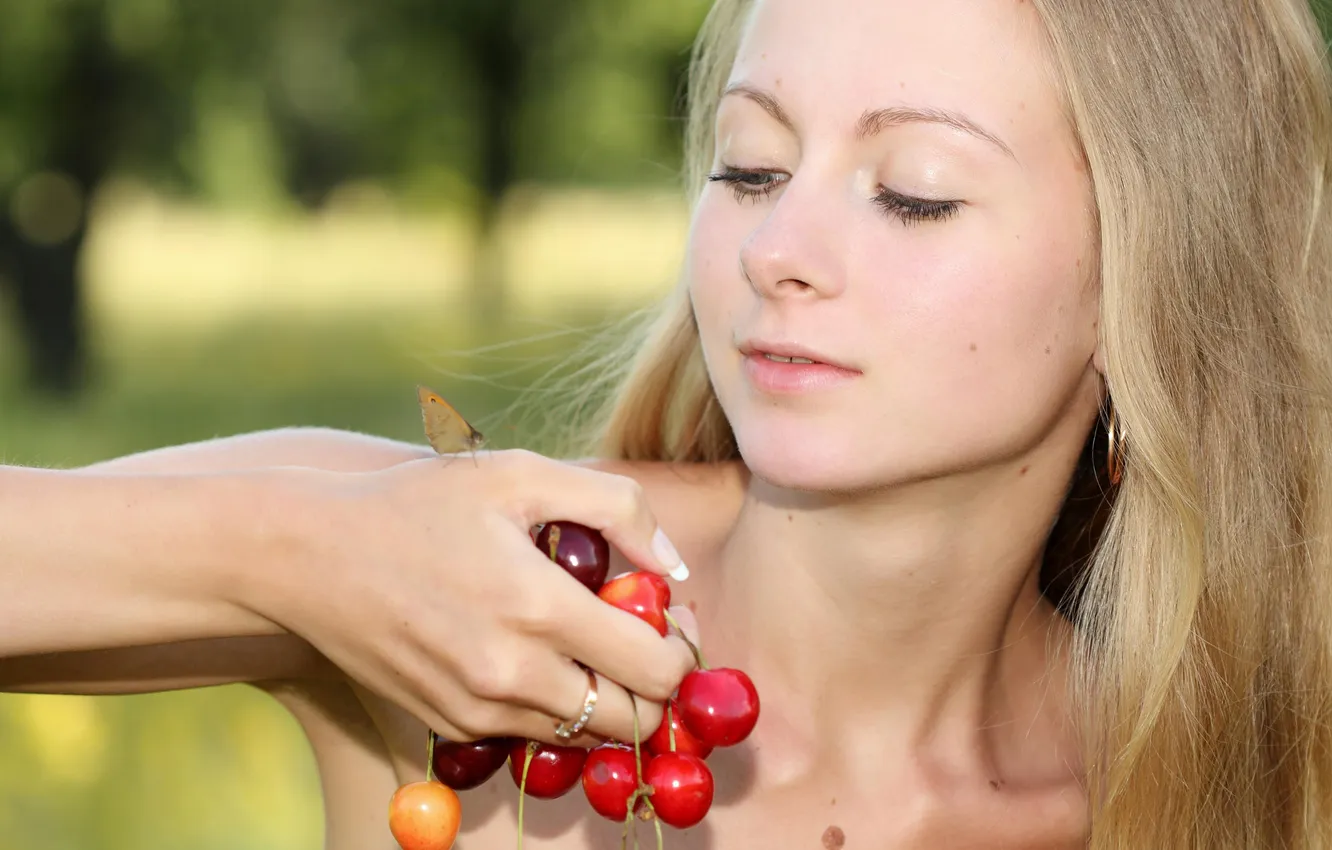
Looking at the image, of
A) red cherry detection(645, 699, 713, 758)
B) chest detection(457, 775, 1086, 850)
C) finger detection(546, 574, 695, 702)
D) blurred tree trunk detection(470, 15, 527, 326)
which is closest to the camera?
finger detection(546, 574, 695, 702)

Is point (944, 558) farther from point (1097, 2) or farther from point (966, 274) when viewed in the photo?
point (1097, 2)

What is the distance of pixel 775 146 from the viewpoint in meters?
2.30

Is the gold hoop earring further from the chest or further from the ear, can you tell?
the chest

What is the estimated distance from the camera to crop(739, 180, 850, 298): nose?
2.15m

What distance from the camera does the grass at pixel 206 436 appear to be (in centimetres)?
455

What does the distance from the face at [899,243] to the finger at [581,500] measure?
522 mm

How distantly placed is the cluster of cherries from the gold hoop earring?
996 millimetres

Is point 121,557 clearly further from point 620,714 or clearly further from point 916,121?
point 916,121

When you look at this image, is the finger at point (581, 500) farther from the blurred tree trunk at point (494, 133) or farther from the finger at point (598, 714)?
the blurred tree trunk at point (494, 133)

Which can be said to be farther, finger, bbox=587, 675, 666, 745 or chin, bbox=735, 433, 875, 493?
chin, bbox=735, 433, 875, 493

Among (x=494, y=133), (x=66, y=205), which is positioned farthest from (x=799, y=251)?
(x=494, y=133)

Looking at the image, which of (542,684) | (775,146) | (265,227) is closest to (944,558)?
(775,146)

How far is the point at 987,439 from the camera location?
2.29 metres

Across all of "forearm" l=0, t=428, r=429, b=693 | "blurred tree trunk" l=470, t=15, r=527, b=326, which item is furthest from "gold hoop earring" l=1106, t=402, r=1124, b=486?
"blurred tree trunk" l=470, t=15, r=527, b=326
